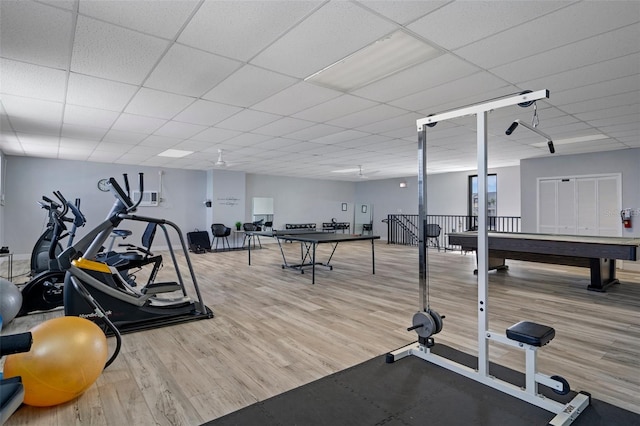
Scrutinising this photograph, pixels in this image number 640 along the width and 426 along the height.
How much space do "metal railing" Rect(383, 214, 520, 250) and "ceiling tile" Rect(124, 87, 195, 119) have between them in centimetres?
802

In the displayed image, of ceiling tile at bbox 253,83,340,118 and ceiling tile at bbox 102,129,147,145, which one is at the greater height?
ceiling tile at bbox 102,129,147,145

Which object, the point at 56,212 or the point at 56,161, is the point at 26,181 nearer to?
the point at 56,161

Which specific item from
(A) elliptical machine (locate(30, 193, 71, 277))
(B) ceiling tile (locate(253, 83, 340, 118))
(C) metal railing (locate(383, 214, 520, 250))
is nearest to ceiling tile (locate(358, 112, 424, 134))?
(B) ceiling tile (locate(253, 83, 340, 118))

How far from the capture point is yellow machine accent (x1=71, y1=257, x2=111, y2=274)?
301 cm

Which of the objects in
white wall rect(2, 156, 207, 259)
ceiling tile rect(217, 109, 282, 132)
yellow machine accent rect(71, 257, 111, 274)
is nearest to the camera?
yellow machine accent rect(71, 257, 111, 274)

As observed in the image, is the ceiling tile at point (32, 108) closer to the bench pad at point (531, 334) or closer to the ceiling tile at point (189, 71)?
the ceiling tile at point (189, 71)

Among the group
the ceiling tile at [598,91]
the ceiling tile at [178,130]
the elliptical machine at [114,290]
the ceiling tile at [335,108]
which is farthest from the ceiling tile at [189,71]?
the ceiling tile at [598,91]

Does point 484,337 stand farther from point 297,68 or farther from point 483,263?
point 297,68

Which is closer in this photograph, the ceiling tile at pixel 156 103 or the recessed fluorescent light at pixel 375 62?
the recessed fluorescent light at pixel 375 62

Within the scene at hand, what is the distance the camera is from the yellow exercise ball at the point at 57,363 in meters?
1.91

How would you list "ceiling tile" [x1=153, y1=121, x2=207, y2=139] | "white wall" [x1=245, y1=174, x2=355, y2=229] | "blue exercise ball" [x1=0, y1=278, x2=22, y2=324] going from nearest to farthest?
"blue exercise ball" [x1=0, y1=278, x2=22, y2=324] < "ceiling tile" [x1=153, y1=121, x2=207, y2=139] < "white wall" [x1=245, y1=174, x2=355, y2=229]

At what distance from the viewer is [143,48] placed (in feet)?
8.51

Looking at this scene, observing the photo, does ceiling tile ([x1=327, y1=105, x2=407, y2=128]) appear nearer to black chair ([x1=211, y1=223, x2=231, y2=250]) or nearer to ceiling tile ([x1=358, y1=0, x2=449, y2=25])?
ceiling tile ([x1=358, y1=0, x2=449, y2=25])

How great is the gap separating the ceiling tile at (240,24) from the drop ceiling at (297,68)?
0.04 feet
